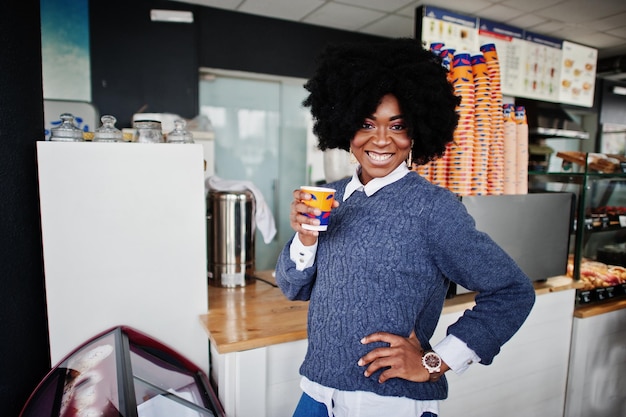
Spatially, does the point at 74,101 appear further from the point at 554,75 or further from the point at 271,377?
the point at 554,75

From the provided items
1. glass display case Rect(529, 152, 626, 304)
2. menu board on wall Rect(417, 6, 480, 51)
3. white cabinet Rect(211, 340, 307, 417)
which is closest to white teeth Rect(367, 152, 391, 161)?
white cabinet Rect(211, 340, 307, 417)

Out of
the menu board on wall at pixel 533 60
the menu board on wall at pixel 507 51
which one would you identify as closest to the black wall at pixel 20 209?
the menu board on wall at pixel 533 60

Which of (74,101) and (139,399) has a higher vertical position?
(74,101)

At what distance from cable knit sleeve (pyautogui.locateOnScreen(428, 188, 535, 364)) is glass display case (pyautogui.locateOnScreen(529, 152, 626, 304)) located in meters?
1.38

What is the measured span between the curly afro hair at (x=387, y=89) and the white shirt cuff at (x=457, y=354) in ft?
1.62

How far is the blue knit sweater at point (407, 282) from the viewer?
2.90 feet

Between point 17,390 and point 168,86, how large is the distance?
10.1ft

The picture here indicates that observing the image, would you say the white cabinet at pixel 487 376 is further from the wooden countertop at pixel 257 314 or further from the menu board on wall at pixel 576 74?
the menu board on wall at pixel 576 74

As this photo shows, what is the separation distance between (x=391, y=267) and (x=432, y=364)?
233mm

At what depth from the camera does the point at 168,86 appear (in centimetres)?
379

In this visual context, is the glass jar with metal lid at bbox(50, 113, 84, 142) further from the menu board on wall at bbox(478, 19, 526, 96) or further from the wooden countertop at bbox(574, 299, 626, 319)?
the menu board on wall at bbox(478, 19, 526, 96)

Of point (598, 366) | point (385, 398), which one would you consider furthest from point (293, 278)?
point (598, 366)

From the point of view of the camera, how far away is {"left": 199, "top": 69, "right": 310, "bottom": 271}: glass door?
4.23 meters

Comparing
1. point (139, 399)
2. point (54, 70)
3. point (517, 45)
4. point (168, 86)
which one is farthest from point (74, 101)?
point (517, 45)
